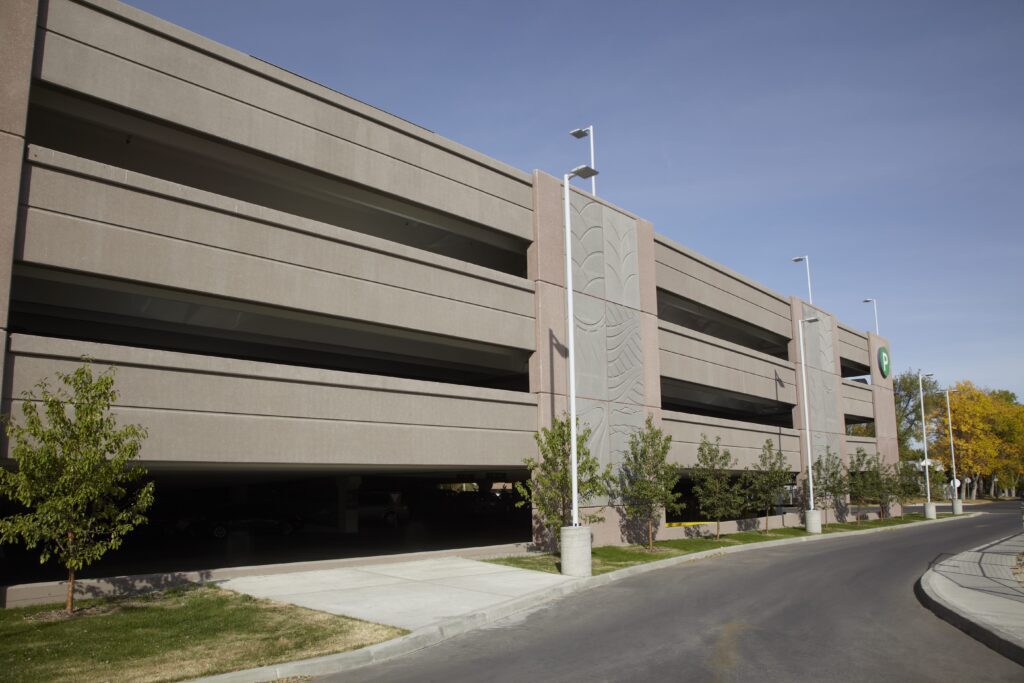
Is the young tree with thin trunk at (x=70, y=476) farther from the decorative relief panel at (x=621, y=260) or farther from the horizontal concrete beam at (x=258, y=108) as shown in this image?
the decorative relief panel at (x=621, y=260)

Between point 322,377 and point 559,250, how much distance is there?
1092cm

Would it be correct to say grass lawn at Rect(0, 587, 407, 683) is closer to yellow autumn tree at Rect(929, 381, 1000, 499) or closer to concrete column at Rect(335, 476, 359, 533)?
concrete column at Rect(335, 476, 359, 533)

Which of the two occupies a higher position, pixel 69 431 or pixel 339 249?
pixel 339 249

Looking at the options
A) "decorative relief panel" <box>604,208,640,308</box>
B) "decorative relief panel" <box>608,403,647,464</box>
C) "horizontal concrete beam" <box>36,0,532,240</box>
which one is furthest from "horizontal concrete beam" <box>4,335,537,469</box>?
"decorative relief panel" <box>604,208,640,308</box>

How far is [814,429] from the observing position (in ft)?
148

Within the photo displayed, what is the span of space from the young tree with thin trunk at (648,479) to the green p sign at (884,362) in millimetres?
34383

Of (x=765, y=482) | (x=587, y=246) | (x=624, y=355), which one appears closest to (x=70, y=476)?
(x=587, y=246)

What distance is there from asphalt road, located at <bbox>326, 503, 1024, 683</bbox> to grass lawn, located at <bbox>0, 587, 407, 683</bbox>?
1703mm

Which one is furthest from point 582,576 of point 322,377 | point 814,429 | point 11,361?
point 814,429

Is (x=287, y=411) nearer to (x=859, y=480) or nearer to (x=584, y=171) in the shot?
(x=584, y=171)

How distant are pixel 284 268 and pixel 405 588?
8.78 meters

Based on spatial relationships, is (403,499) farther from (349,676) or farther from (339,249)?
(349,676)

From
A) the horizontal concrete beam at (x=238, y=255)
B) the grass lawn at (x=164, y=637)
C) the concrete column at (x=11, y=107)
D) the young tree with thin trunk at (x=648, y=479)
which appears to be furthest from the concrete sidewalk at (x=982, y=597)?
the concrete column at (x=11, y=107)

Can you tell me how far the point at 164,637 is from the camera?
12117mm
